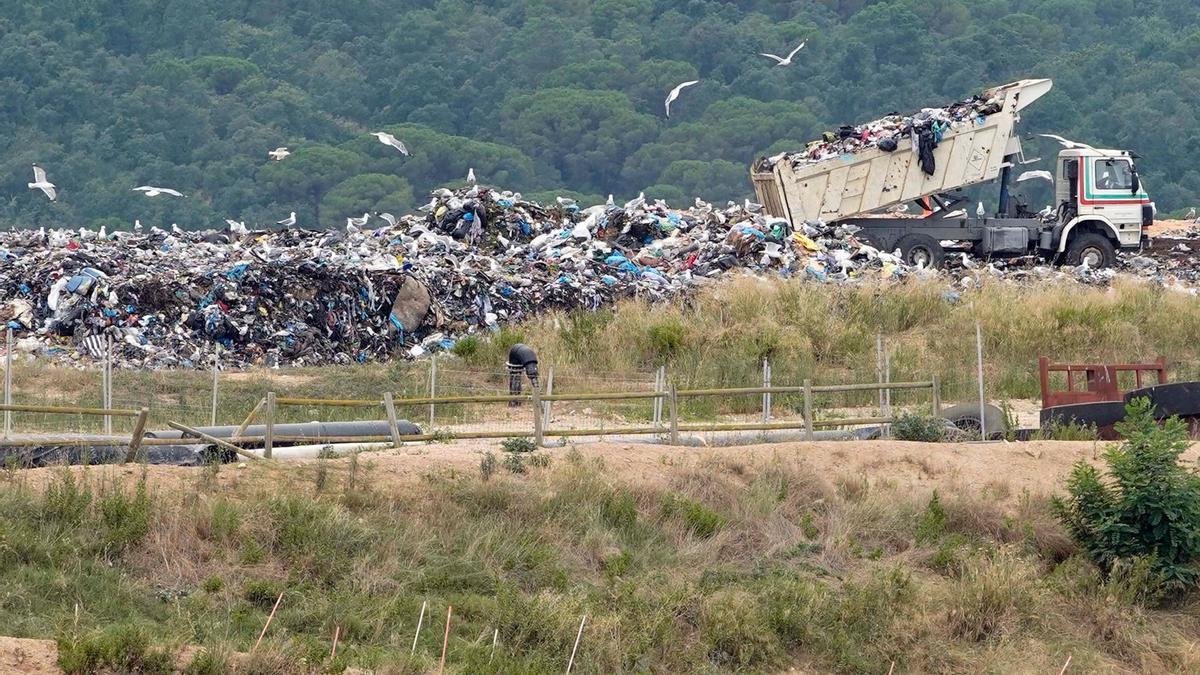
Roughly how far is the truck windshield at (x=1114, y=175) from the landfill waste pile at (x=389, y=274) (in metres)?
1.19

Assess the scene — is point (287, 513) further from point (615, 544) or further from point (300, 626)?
point (615, 544)

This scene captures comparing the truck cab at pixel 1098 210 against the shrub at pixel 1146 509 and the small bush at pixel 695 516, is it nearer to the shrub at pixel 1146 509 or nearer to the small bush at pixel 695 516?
the shrub at pixel 1146 509

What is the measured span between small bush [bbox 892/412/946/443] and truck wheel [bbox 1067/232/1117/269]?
1307cm

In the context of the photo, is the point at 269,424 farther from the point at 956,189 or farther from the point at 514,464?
the point at 956,189

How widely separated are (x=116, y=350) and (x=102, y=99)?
44.9 meters

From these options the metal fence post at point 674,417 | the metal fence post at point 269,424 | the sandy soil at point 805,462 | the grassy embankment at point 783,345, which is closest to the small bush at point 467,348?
the grassy embankment at point 783,345

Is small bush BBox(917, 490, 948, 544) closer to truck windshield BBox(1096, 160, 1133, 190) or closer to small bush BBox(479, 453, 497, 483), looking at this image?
small bush BBox(479, 453, 497, 483)

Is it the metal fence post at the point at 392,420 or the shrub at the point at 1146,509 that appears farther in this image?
the shrub at the point at 1146,509

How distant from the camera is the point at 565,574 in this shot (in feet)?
46.6

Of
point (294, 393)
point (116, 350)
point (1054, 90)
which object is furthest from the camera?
point (1054, 90)

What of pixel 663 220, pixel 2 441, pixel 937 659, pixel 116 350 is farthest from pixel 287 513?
pixel 663 220

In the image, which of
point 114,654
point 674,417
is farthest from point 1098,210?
point 114,654

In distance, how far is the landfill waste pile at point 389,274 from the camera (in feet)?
77.0

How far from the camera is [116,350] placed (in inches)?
892
